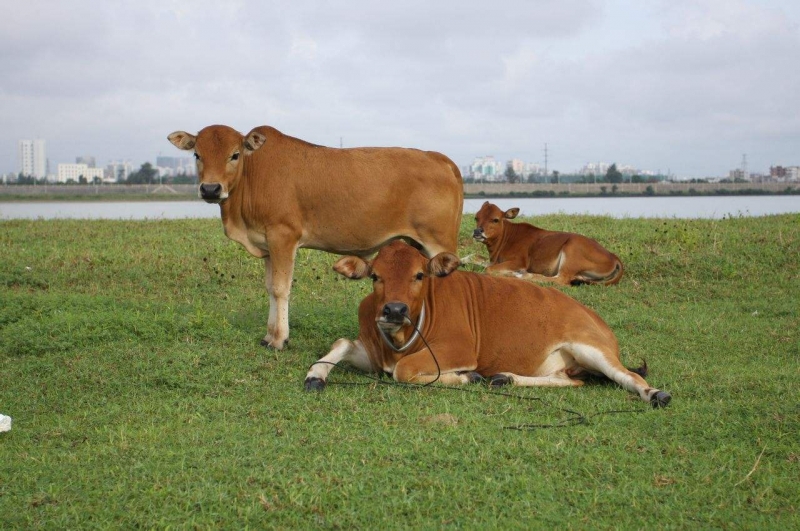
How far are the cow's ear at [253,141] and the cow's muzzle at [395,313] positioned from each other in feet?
8.96

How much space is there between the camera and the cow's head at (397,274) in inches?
257

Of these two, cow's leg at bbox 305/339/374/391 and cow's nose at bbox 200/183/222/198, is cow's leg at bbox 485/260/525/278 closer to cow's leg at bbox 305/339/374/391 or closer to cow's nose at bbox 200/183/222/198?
cow's nose at bbox 200/183/222/198

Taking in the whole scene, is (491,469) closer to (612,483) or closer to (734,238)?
(612,483)

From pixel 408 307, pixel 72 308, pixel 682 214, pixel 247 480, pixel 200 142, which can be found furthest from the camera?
pixel 682 214

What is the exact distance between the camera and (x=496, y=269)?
42.7ft

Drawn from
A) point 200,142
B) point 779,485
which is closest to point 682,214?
point 200,142

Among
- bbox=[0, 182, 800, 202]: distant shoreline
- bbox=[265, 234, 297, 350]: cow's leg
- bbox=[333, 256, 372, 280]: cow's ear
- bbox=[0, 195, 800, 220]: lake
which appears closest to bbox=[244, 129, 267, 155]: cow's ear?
bbox=[265, 234, 297, 350]: cow's leg

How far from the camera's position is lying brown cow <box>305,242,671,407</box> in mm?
6723

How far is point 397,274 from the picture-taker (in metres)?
6.69

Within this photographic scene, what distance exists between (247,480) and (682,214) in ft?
56.6

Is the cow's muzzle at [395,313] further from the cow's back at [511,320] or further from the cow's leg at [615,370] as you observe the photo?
the cow's leg at [615,370]

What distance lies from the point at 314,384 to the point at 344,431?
1137 mm

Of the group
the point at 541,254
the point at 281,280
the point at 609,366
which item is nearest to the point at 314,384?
the point at 281,280

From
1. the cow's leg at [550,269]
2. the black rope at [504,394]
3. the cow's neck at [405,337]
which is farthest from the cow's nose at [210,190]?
the cow's leg at [550,269]
